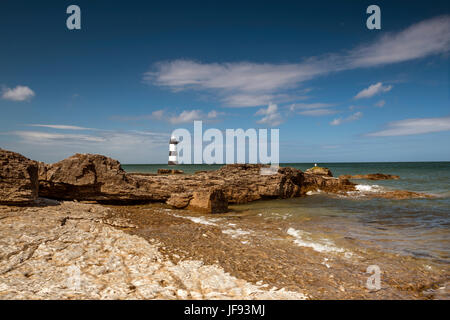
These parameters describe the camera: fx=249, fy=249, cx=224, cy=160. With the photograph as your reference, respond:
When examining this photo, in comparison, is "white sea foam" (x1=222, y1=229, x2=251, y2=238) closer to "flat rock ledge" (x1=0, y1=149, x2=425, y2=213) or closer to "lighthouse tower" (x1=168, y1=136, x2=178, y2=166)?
"flat rock ledge" (x1=0, y1=149, x2=425, y2=213)

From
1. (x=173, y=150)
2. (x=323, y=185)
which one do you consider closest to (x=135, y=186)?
(x=323, y=185)

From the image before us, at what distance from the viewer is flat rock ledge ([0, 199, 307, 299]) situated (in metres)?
3.71

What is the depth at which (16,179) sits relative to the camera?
8.46 meters

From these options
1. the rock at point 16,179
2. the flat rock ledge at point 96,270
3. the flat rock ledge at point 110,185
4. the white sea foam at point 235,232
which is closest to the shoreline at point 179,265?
the flat rock ledge at point 96,270

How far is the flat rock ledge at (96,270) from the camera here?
3.71 m

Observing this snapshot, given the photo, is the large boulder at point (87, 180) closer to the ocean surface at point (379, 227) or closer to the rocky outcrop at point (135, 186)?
the rocky outcrop at point (135, 186)

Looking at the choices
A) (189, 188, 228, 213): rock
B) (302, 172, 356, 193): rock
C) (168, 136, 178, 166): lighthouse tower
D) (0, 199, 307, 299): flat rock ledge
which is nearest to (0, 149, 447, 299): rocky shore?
(0, 199, 307, 299): flat rock ledge

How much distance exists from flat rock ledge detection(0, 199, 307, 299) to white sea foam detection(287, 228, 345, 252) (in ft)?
10.1

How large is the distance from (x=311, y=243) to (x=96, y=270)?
18.3ft

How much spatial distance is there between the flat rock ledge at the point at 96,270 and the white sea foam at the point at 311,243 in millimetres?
3084

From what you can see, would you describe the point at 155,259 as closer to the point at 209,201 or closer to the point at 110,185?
the point at 209,201

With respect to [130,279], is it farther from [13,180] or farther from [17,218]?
[13,180]

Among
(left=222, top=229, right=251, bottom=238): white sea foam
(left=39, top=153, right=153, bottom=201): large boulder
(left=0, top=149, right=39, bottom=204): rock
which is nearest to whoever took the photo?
(left=222, top=229, right=251, bottom=238): white sea foam
